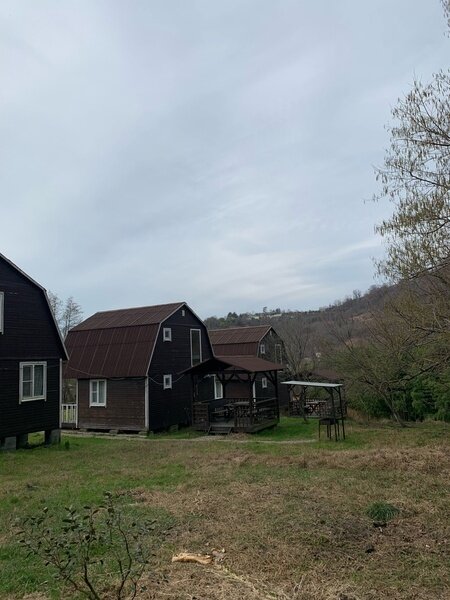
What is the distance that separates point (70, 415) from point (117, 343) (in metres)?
4.80

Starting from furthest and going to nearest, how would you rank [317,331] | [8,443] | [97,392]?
1. [317,331]
2. [97,392]
3. [8,443]

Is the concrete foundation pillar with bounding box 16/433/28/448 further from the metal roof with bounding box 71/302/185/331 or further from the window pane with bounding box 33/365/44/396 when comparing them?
the metal roof with bounding box 71/302/185/331

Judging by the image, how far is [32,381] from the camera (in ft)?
53.9

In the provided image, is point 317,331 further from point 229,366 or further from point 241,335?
point 229,366

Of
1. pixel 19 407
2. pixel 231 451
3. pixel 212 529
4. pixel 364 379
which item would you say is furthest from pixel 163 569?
pixel 364 379

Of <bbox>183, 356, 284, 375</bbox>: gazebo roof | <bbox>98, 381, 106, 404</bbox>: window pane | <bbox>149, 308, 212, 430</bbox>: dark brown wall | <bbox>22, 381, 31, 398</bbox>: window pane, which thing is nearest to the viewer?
<bbox>22, 381, 31, 398</bbox>: window pane

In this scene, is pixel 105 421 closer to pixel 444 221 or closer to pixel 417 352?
pixel 417 352

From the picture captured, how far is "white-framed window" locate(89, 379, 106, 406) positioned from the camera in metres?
23.1

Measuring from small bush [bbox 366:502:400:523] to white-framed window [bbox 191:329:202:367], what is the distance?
19.5 metres

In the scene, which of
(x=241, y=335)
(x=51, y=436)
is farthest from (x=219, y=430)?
(x=241, y=335)

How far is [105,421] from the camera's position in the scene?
22875mm

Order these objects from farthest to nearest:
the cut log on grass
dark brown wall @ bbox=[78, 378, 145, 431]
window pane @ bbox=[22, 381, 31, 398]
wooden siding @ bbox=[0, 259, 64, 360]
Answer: dark brown wall @ bbox=[78, 378, 145, 431] < window pane @ bbox=[22, 381, 31, 398] < wooden siding @ bbox=[0, 259, 64, 360] < the cut log on grass

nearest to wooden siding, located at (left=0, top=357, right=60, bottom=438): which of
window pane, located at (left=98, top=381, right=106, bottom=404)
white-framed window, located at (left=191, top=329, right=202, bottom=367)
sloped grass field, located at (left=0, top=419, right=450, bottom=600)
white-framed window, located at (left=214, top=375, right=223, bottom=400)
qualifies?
sloped grass field, located at (left=0, top=419, right=450, bottom=600)

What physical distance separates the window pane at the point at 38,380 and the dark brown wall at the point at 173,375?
19.9 ft
